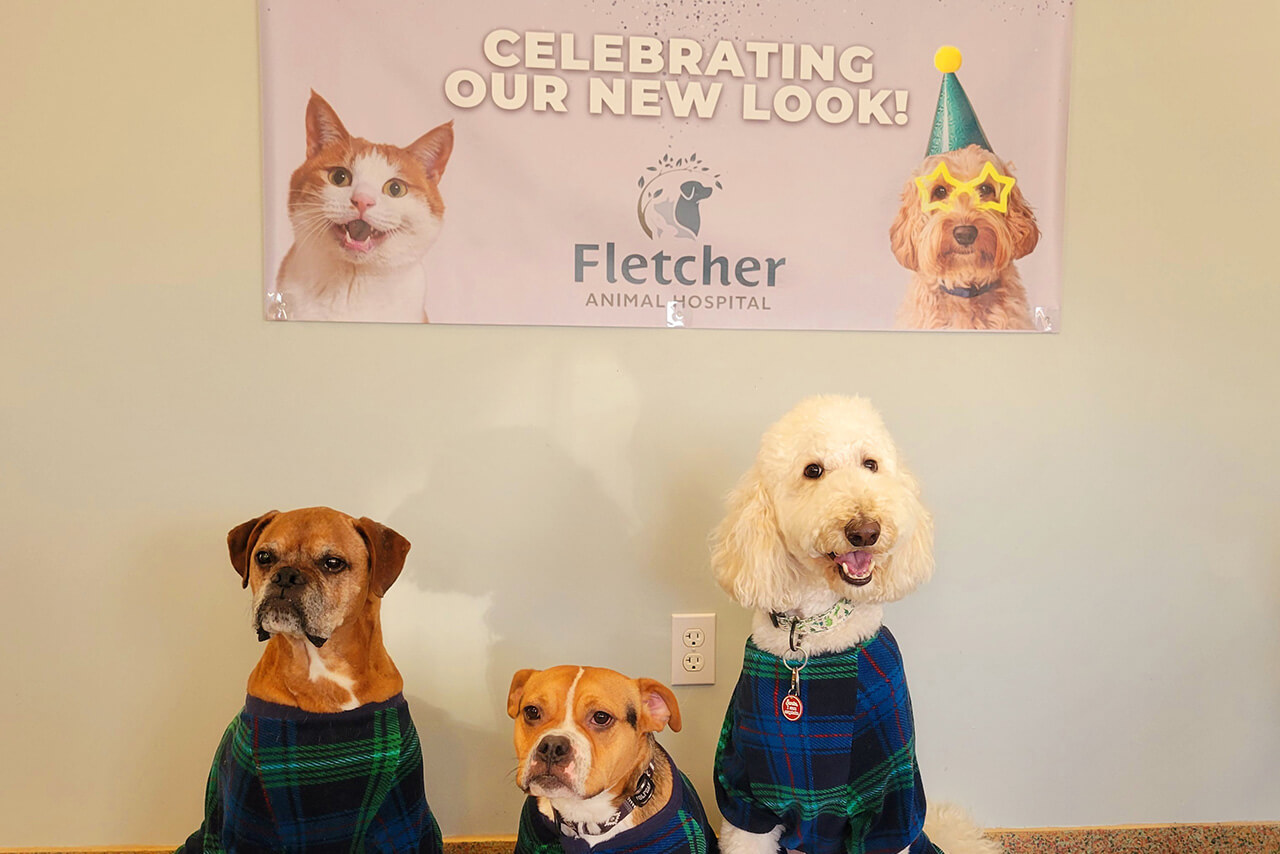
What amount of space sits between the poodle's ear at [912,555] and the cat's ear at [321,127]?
1.06 metres

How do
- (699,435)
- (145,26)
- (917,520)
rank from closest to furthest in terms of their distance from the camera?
(917,520) < (145,26) < (699,435)

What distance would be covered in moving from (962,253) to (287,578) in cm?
123

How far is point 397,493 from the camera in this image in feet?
4.76

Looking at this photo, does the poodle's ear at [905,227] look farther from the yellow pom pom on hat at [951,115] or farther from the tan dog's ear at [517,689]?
the tan dog's ear at [517,689]

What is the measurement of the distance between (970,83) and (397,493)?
4.06 feet

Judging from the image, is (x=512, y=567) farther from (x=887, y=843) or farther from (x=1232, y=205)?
(x=1232, y=205)

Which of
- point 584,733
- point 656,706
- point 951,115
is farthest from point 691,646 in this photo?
point 951,115

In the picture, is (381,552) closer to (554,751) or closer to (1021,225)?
(554,751)

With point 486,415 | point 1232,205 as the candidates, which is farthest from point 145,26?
point 1232,205

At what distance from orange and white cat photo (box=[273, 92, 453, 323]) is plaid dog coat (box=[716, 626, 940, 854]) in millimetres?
859

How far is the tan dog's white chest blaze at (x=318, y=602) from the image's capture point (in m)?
1.09

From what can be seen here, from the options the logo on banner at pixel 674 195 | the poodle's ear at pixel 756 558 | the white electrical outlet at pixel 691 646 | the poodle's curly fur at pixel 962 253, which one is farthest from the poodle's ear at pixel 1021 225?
the white electrical outlet at pixel 691 646

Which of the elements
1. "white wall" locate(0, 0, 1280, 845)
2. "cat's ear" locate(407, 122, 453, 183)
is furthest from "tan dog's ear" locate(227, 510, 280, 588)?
"cat's ear" locate(407, 122, 453, 183)

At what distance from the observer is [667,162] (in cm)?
145
